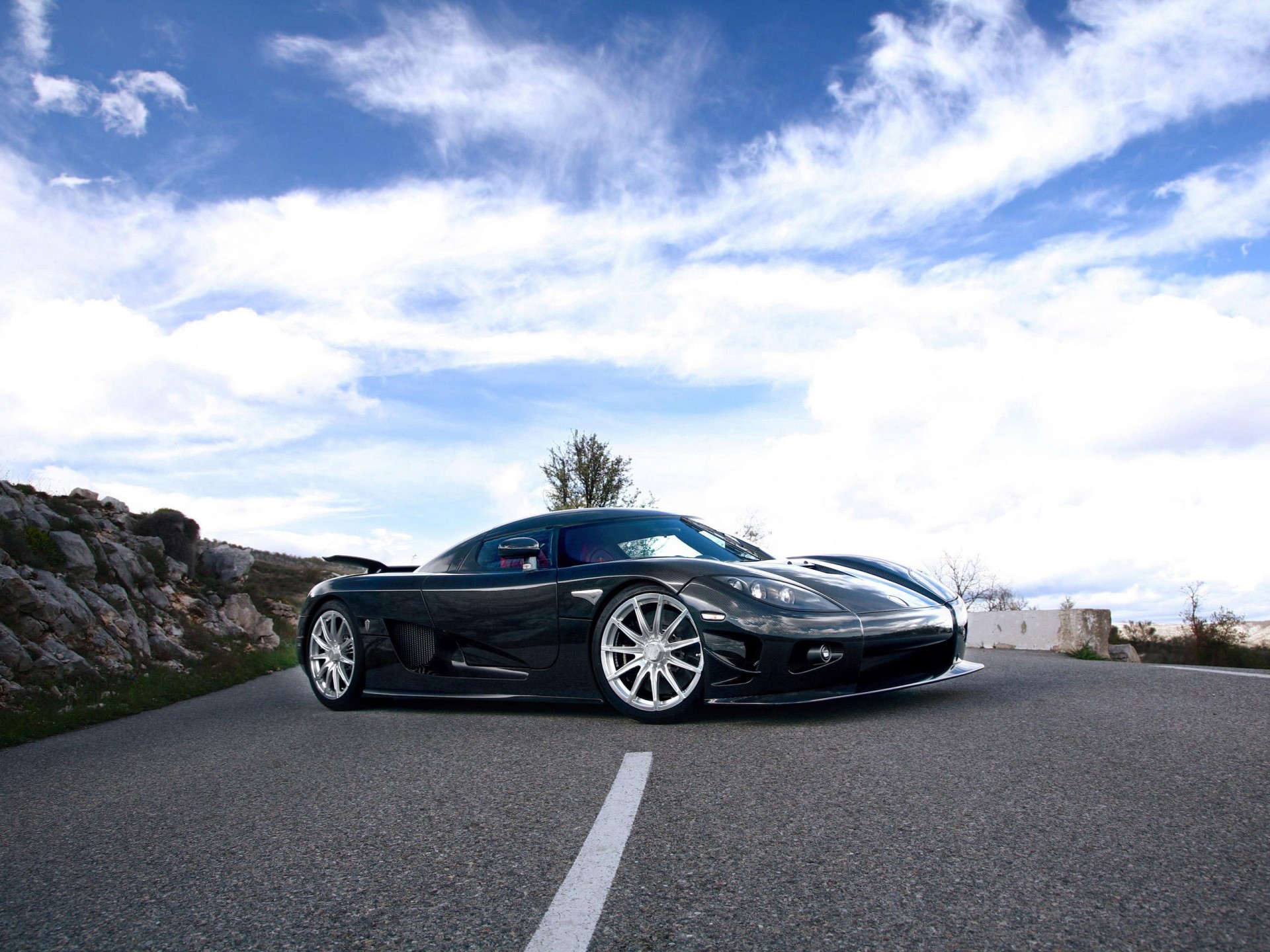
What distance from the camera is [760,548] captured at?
20.0ft

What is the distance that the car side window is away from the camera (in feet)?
18.7

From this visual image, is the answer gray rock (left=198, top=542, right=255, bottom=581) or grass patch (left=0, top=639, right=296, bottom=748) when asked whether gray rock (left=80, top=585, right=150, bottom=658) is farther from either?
gray rock (left=198, top=542, right=255, bottom=581)

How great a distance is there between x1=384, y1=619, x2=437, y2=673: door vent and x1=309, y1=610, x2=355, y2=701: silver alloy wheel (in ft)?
1.36

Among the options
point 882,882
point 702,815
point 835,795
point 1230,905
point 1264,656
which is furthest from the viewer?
point 1264,656

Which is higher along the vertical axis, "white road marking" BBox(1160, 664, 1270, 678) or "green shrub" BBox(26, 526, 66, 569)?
"green shrub" BBox(26, 526, 66, 569)

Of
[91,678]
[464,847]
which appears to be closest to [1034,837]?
[464,847]

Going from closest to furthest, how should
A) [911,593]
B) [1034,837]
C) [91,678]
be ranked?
[1034,837] < [911,593] < [91,678]

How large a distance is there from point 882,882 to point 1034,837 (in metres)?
0.62

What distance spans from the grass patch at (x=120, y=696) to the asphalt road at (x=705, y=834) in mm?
2130

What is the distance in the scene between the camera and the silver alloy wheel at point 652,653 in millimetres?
4859

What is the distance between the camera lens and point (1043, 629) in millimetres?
11477

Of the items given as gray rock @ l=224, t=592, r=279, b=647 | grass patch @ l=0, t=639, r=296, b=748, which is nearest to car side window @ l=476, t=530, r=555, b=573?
grass patch @ l=0, t=639, r=296, b=748

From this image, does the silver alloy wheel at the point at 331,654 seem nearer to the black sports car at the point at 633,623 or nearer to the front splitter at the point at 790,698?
the black sports car at the point at 633,623

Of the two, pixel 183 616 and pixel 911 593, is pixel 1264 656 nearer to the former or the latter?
pixel 911 593
